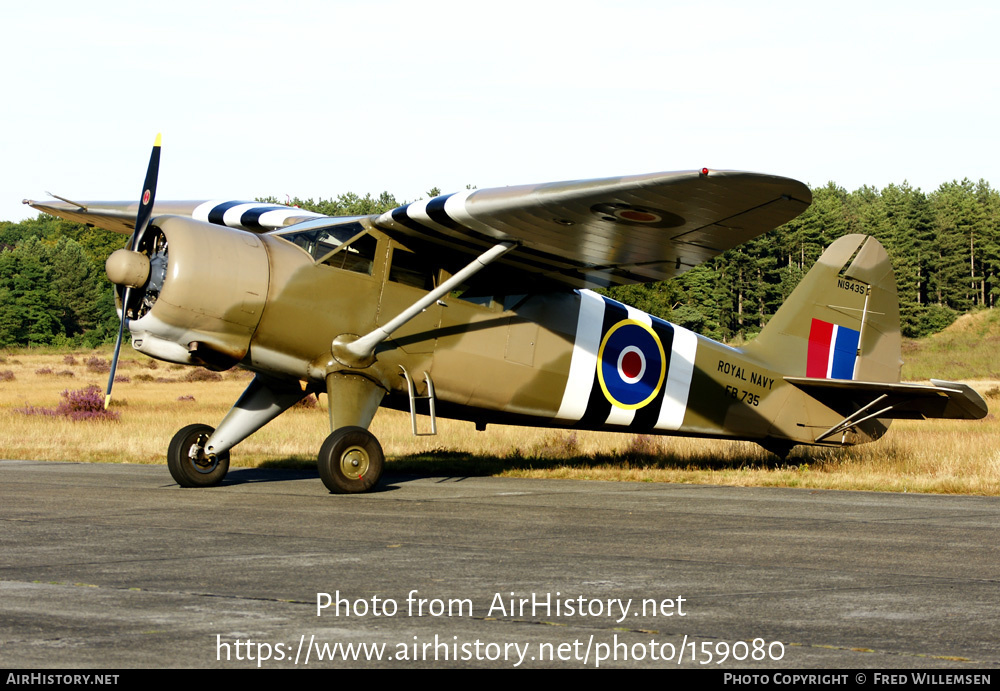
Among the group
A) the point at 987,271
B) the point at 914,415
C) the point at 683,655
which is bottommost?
the point at 683,655

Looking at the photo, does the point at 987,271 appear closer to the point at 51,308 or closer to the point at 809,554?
the point at 51,308

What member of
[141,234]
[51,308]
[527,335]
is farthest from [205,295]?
[51,308]

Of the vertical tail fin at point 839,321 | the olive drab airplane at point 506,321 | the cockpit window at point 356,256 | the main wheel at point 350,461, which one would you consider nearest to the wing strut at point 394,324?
the olive drab airplane at point 506,321

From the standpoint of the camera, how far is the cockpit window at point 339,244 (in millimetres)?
12180

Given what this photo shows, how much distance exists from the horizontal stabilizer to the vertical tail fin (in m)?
0.47

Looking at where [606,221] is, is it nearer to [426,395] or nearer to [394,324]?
[394,324]

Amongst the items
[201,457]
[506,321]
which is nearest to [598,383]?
[506,321]

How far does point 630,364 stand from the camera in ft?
48.2

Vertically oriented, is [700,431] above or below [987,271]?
below

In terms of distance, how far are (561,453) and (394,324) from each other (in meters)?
6.98

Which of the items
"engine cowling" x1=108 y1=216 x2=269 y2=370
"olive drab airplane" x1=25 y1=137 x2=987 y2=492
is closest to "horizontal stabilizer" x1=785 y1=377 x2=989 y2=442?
"olive drab airplane" x1=25 y1=137 x2=987 y2=492

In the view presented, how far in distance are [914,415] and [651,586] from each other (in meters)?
10.2

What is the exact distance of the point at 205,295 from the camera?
36.3 ft

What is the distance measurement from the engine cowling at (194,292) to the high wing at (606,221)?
1873mm
